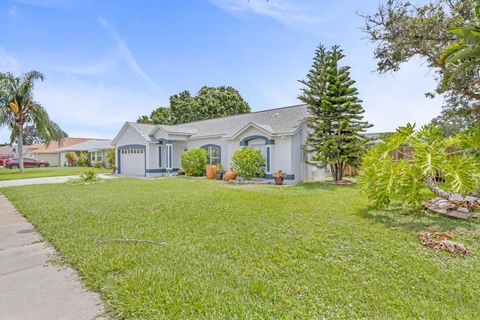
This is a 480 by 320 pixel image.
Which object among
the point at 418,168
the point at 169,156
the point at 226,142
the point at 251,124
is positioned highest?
the point at 251,124

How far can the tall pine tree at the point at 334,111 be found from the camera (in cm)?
1293

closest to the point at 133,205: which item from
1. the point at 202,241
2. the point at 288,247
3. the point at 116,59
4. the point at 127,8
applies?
the point at 202,241

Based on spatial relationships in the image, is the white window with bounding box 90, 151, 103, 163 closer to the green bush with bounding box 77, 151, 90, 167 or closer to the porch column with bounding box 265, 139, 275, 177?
the green bush with bounding box 77, 151, 90, 167

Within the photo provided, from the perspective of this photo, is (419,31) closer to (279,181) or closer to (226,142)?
(279,181)

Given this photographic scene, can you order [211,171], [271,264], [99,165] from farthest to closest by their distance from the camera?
[99,165]
[211,171]
[271,264]

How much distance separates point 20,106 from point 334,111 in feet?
86.8

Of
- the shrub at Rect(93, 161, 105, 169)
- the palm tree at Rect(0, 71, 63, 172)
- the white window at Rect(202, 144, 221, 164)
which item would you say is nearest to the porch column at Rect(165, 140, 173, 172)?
the white window at Rect(202, 144, 221, 164)

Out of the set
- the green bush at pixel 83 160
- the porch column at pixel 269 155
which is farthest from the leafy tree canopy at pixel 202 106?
the porch column at pixel 269 155

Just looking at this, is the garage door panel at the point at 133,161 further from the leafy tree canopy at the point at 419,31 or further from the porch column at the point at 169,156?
the leafy tree canopy at the point at 419,31

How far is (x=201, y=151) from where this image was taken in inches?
716

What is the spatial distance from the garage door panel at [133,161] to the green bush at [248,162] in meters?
9.17

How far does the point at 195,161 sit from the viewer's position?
1803cm

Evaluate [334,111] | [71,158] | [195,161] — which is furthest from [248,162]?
[71,158]

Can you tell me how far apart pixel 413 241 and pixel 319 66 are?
11244mm
